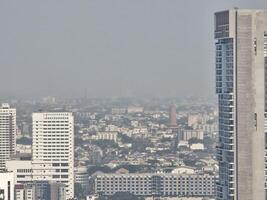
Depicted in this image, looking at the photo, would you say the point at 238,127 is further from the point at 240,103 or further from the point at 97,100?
the point at 97,100

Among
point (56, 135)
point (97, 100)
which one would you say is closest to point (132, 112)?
point (97, 100)

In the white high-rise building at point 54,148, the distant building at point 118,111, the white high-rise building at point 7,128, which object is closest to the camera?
the white high-rise building at point 54,148

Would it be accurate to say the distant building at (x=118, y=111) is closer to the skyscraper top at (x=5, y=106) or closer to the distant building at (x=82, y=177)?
the skyscraper top at (x=5, y=106)

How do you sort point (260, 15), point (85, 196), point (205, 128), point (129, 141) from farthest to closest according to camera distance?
point (129, 141) → point (205, 128) → point (85, 196) → point (260, 15)

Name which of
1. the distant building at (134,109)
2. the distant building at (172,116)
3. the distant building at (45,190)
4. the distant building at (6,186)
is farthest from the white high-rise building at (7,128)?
the distant building at (6,186)

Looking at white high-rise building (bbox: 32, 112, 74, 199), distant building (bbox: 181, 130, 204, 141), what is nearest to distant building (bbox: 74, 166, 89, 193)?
white high-rise building (bbox: 32, 112, 74, 199)

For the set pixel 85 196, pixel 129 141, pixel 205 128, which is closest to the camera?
pixel 85 196

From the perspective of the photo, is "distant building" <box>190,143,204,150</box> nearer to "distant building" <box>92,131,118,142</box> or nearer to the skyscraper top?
"distant building" <box>92,131,118,142</box>
